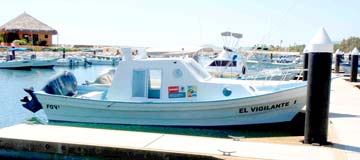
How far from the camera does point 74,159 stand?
8.46 m

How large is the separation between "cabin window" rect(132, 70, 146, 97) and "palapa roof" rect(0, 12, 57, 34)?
6454 centimetres

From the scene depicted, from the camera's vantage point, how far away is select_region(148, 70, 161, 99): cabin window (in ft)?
44.2

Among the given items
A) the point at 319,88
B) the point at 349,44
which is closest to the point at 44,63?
the point at 319,88

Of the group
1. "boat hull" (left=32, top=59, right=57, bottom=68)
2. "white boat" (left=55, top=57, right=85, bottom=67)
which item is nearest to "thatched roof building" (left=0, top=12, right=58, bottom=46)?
"white boat" (left=55, top=57, right=85, bottom=67)

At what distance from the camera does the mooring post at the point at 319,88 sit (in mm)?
8602

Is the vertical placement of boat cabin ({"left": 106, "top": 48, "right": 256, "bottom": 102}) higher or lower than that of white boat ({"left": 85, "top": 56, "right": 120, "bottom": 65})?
higher

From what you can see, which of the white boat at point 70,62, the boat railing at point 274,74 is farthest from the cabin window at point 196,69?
the white boat at point 70,62

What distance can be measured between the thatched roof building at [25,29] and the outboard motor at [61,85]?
2443 inches

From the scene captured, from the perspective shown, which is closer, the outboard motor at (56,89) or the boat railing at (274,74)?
the outboard motor at (56,89)

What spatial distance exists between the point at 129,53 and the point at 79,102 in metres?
2.23

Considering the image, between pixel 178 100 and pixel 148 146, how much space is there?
16.6 feet

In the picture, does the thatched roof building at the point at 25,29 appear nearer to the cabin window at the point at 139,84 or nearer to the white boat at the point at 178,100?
the white boat at the point at 178,100

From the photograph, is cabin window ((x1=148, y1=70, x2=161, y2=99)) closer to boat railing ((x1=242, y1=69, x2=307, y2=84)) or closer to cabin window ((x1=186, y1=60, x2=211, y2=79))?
cabin window ((x1=186, y1=60, x2=211, y2=79))

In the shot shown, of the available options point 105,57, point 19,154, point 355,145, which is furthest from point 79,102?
point 105,57
